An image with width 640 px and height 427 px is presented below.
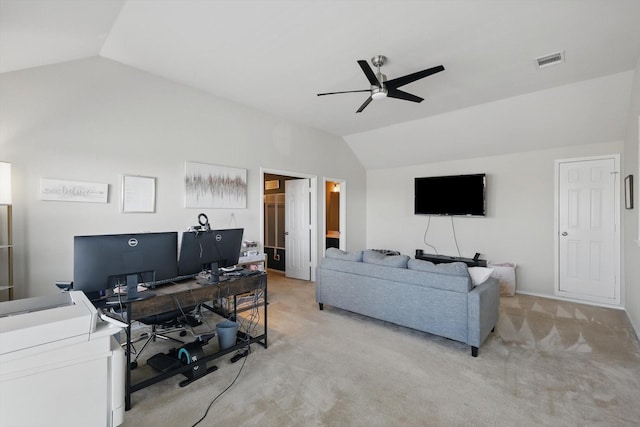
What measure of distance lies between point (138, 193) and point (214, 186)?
931 mm

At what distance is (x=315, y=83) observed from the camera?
3.59 meters

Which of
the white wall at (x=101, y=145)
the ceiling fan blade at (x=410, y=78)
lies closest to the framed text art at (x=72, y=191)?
the white wall at (x=101, y=145)

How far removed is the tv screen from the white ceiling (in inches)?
69.6

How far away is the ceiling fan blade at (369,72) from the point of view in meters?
2.57

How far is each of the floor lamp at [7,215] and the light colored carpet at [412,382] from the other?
1.54 metres

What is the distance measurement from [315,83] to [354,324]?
2943 millimetres

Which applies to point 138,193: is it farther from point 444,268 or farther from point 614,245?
point 614,245

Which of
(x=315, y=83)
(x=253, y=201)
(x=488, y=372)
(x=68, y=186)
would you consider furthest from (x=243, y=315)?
(x=315, y=83)

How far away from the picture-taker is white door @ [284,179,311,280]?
569cm

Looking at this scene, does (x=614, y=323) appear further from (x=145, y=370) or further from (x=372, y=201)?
(x=145, y=370)

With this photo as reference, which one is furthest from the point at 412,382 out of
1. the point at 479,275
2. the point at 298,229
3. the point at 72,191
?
the point at 298,229

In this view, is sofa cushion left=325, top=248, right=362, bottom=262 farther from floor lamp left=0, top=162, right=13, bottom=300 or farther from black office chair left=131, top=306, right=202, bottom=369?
floor lamp left=0, top=162, right=13, bottom=300

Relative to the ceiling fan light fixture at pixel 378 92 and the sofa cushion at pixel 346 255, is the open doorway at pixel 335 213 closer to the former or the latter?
the sofa cushion at pixel 346 255

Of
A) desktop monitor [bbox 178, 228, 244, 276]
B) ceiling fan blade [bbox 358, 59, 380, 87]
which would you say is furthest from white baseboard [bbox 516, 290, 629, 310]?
desktop monitor [bbox 178, 228, 244, 276]
